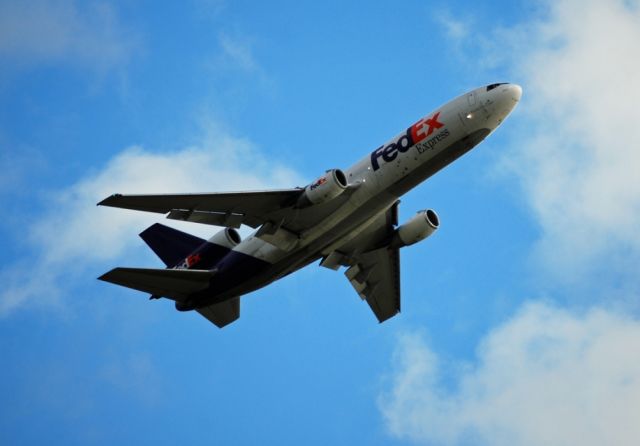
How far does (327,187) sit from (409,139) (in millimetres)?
4268

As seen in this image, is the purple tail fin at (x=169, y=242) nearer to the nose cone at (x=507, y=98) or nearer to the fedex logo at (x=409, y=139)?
the fedex logo at (x=409, y=139)

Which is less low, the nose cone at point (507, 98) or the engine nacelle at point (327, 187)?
the nose cone at point (507, 98)

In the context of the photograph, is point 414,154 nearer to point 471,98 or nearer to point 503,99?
point 471,98

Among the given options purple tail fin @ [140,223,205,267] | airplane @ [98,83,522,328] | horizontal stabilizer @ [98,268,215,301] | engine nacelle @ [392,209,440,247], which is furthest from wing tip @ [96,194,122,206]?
engine nacelle @ [392,209,440,247]

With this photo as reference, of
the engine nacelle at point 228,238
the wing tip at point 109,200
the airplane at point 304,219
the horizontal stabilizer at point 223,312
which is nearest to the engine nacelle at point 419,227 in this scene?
the airplane at point 304,219

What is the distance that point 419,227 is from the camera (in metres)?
Result: 47.0

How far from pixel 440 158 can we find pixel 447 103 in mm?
2480

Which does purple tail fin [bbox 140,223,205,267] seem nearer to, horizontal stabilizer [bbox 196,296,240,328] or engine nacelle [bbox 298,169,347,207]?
horizontal stabilizer [bbox 196,296,240,328]

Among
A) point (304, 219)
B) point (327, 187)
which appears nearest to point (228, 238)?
point (304, 219)

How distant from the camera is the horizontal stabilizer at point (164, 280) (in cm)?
4350

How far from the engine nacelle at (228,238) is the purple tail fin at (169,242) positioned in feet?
6.54

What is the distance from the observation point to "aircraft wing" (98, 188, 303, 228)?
4029 cm

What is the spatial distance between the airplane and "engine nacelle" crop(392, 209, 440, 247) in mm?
50

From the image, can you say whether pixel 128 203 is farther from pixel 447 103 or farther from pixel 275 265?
pixel 447 103
